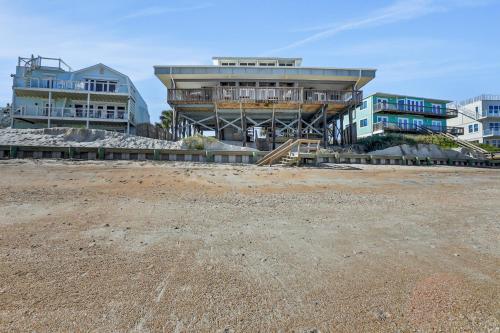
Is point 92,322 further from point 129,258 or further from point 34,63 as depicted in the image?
point 34,63

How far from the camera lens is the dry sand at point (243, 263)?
8.37 ft

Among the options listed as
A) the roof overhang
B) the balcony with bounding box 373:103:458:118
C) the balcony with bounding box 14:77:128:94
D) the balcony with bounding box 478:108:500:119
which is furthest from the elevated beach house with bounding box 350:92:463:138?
the balcony with bounding box 14:77:128:94

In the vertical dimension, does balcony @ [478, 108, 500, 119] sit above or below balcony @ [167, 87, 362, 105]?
above

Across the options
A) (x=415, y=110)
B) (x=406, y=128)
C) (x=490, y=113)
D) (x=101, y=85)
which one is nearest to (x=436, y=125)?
(x=415, y=110)

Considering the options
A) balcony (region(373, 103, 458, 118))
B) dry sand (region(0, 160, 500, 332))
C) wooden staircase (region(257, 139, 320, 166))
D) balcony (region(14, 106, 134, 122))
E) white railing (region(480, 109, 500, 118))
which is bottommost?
dry sand (region(0, 160, 500, 332))

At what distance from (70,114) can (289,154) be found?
24334 mm

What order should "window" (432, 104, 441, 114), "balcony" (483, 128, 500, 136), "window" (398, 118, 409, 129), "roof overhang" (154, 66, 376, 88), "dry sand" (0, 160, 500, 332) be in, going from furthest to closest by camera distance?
1. "balcony" (483, 128, 500, 136)
2. "window" (432, 104, 441, 114)
3. "window" (398, 118, 409, 129)
4. "roof overhang" (154, 66, 376, 88)
5. "dry sand" (0, 160, 500, 332)

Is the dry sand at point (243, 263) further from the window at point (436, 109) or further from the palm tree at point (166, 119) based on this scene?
the window at point (436, 109)

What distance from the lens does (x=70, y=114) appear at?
29.2 metres

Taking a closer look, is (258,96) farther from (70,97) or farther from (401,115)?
(401,115)

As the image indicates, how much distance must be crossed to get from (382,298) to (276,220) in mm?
2777

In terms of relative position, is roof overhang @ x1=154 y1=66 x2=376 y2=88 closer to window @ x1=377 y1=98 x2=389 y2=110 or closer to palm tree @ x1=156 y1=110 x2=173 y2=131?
palm tree @ x1=156 y1=110 x2=173 y2=131

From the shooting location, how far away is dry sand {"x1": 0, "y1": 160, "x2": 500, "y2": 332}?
2551 mm

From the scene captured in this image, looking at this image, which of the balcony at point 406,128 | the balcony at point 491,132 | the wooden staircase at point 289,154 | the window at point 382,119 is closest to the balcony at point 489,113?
the balcony at point 491,132
